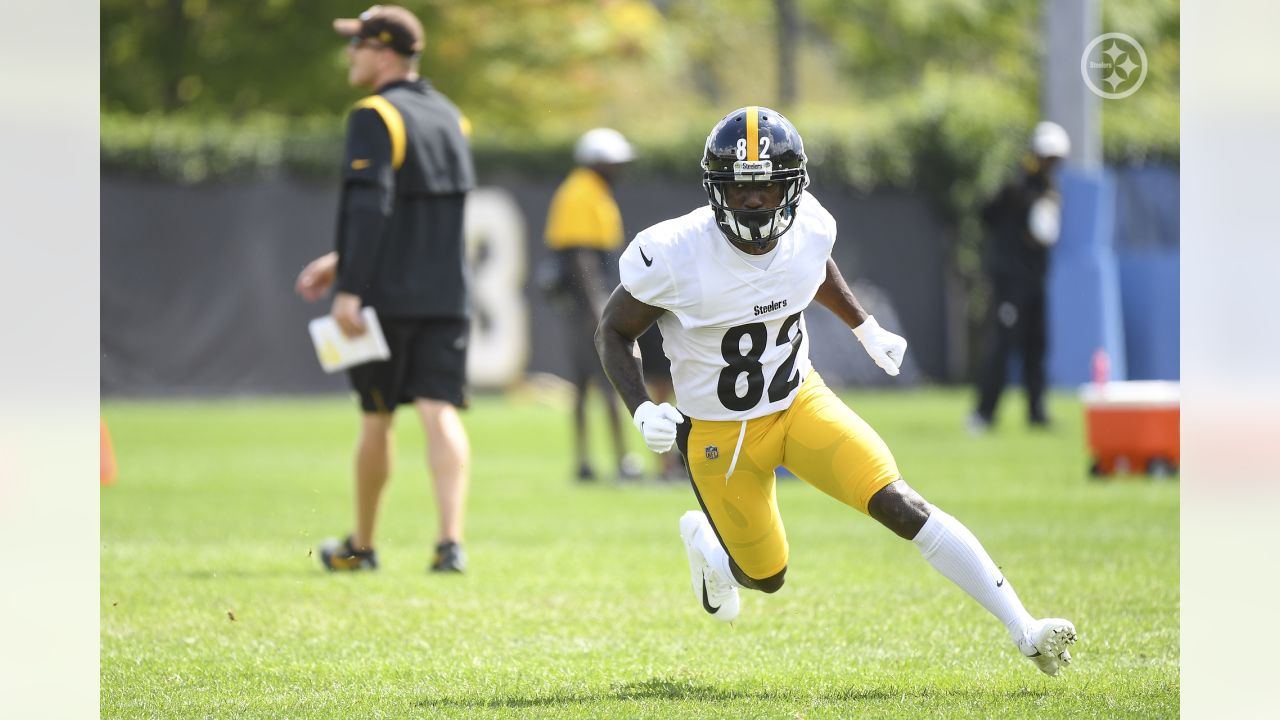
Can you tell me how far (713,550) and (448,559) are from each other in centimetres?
187

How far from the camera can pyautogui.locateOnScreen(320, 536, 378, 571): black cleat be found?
269 inches

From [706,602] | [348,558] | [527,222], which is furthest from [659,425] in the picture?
[527,222]

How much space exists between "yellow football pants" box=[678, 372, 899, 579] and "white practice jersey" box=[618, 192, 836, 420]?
52 mm

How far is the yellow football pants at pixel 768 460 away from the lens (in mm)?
4609

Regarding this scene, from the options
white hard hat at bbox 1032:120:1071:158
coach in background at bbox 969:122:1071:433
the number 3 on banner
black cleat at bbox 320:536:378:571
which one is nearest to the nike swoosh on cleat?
black cleat at bbox 320:536:378:571

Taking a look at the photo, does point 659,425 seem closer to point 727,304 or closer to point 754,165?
point 727,304

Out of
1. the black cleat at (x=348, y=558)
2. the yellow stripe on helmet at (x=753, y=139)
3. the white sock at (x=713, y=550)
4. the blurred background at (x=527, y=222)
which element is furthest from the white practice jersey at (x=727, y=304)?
the blurred background at (x=527, y=222)

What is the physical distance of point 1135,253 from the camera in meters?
18.0

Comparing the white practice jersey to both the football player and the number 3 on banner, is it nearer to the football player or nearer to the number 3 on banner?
the football player

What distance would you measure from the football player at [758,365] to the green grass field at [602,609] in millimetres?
371

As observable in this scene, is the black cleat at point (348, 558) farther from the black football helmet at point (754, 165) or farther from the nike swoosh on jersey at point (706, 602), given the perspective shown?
the black football helmet at point (754, 165)
